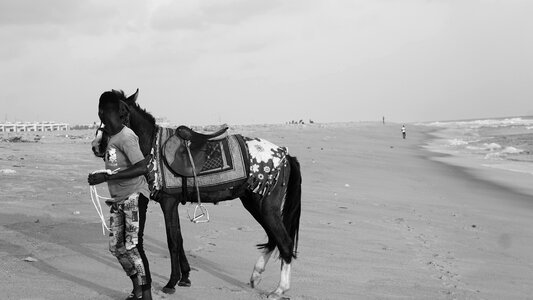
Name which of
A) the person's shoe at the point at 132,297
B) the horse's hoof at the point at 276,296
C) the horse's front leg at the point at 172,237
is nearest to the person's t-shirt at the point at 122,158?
the horse's front leg at the point at 172,237

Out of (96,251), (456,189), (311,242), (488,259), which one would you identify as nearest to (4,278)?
(96,251)

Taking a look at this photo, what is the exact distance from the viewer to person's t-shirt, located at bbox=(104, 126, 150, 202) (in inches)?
171

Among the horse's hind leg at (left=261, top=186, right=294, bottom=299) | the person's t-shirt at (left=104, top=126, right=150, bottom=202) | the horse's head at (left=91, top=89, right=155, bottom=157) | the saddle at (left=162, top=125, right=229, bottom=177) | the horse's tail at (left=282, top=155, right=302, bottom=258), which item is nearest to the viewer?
the person's t-shirt at (left=104, top=126, right=150, bottom=202)

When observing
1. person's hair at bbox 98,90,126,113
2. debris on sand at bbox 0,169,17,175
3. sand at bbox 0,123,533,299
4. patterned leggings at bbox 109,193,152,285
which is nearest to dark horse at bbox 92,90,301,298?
person's hair at bbox 98,90,126,113

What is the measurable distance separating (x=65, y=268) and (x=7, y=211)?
2492 millimetres

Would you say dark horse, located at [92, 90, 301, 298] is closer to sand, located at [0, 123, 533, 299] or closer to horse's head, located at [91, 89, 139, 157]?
horse's head, located at [91, 89, 139, 157]

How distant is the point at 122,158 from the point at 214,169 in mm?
1169

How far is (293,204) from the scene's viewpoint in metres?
5.79

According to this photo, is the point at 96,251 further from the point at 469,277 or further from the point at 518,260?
the point at 518,260

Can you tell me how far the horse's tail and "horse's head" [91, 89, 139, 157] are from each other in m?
1.84

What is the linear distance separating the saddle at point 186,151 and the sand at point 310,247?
3.89 ft

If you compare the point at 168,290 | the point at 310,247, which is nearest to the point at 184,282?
the point at 168,290

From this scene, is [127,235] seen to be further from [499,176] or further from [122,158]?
[499,176]

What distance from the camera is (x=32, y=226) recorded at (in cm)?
684
